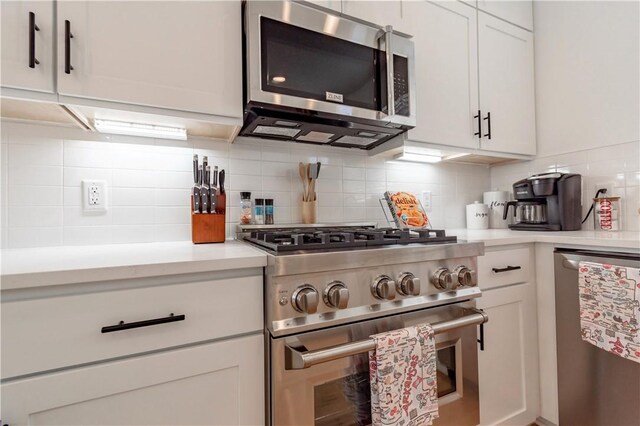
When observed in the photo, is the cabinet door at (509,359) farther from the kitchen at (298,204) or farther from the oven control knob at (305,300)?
the oven control knob at (305,300)

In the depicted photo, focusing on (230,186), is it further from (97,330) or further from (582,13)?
(582,13)

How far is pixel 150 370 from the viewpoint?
724 mm

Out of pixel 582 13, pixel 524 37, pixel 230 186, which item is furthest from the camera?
pixel 524 37

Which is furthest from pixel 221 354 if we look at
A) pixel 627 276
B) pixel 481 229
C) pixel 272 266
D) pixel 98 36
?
pixel 481 229

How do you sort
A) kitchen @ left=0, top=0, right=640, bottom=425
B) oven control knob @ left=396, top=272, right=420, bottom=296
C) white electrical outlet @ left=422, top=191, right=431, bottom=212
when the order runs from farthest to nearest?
white electrical outlet @ left=422, top=191, right=431, bottom=212, oven control knob @ left=396, top=272, right=420, bottom=296, kitchen @ left=0, top=0, right=640, bottom=425

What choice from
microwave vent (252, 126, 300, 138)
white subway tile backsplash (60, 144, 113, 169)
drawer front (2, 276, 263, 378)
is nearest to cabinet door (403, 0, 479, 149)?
microwave vent (252, 126, 300, 138)

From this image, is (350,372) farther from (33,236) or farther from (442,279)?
(33,236)

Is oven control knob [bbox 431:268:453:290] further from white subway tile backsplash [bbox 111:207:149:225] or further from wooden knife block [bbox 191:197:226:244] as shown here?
white subway tile backsplash [bbox 111:207:149:225]

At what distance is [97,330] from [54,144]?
0.85 m

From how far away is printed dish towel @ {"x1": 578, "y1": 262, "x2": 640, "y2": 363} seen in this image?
3.30 ft

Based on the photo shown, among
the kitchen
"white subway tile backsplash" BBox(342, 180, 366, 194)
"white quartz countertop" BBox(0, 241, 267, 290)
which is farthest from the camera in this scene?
"white subway tile backsplash" BBox(342, 180, 366, 194)

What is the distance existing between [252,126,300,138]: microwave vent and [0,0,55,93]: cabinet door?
0.67 metres

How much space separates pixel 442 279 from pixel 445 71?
1.12 m

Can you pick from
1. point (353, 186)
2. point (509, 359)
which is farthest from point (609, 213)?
point (353, 186)
